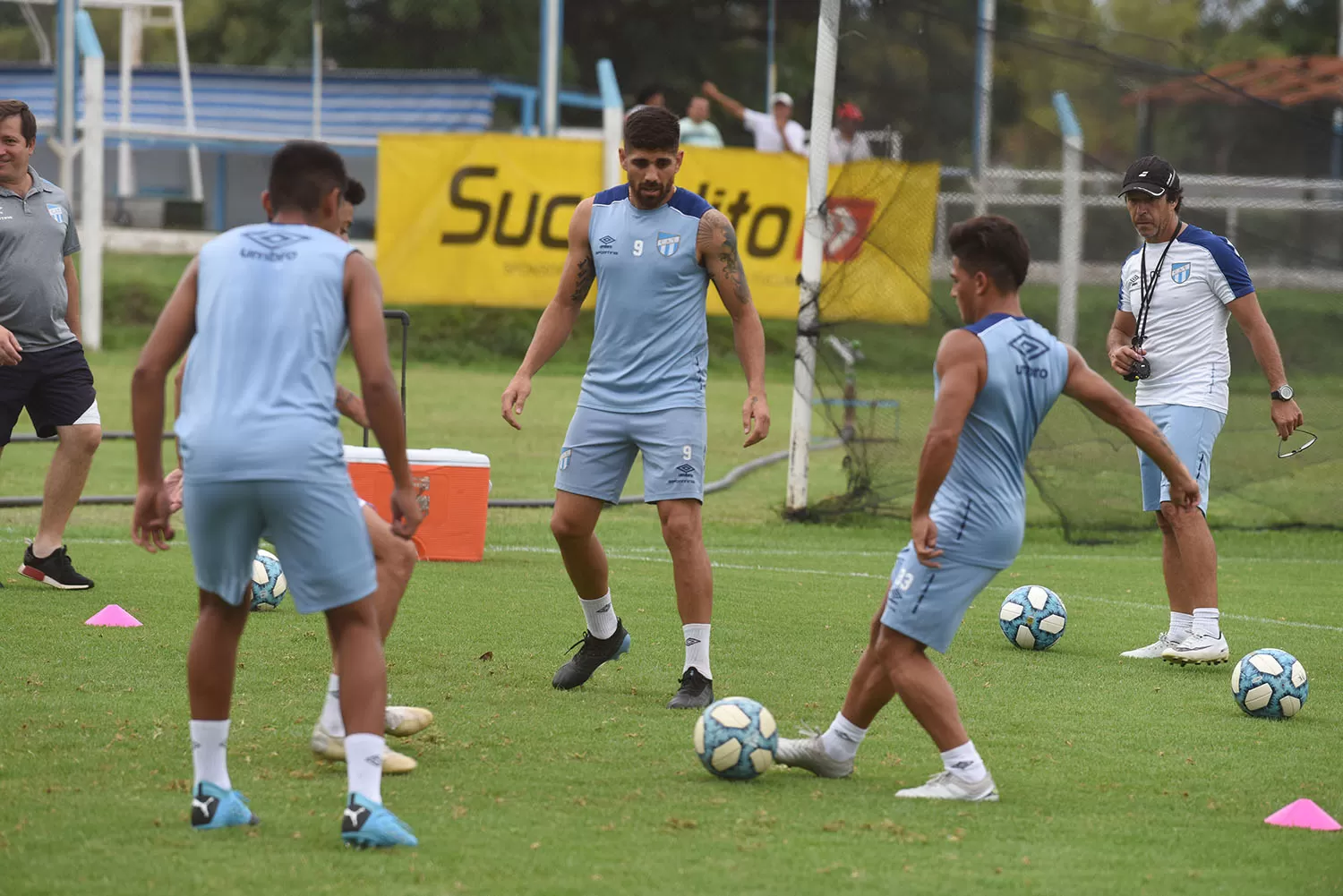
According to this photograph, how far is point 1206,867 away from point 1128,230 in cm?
821

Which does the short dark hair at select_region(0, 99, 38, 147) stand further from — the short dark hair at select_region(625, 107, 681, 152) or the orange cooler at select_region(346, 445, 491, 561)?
the short dark hair at select_region(625, 107, 681, 152)

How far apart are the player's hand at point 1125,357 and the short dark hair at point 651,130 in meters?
2.75

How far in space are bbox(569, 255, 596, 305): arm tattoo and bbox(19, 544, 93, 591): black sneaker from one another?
11.0 ft

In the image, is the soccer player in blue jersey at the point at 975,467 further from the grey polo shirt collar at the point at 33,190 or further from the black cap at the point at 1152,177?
the grey polo shirt collar at the point at 33,190

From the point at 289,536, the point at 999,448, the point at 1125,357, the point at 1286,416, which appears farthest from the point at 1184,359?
the point at 289,536

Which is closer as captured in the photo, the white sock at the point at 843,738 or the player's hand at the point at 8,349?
the white sock at the point at 843,738

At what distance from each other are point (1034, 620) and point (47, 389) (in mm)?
4984

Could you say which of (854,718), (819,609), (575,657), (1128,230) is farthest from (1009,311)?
(1128,230)

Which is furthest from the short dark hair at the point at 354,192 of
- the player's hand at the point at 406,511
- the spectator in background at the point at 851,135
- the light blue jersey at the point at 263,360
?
the spectator in background at the point at 851,135

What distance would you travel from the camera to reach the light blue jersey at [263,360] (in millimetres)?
4504

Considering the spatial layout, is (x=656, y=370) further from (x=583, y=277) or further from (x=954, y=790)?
(x=954, y=790)

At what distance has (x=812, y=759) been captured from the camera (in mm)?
5660

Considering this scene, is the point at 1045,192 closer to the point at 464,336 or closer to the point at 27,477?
the point at 27,477

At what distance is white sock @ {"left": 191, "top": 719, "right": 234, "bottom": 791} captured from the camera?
480 centimetres
